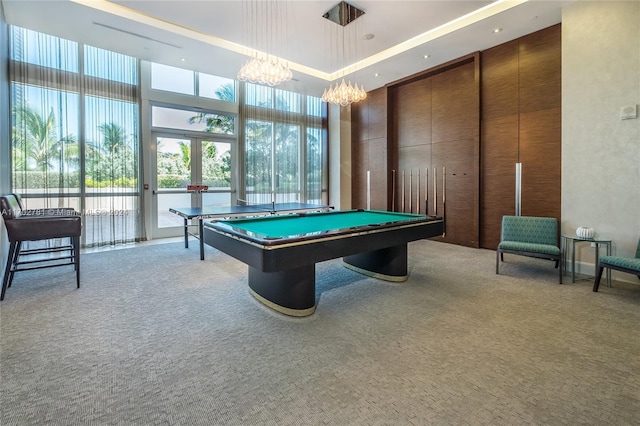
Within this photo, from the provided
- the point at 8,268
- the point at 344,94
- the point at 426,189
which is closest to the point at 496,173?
the point at 426,189

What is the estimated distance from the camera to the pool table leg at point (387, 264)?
3.62 metres

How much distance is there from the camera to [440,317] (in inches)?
105

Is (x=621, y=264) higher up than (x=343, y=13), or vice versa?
(x=343, y=13)

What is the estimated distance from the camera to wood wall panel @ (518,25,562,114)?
14.8 ft

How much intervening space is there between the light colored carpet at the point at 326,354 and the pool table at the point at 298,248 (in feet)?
0.73

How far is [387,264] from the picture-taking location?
3678mm

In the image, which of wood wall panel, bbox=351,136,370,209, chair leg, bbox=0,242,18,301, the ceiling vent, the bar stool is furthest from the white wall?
chair leg, bbox=0,242,18,301

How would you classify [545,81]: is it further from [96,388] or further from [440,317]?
[96,388]

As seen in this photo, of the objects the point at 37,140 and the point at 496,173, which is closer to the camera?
the point at 37,140

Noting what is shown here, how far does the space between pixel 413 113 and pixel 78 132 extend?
6.74 metres

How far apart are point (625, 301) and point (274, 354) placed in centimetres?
364

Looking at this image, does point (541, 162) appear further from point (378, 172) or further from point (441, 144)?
point (378, 172)

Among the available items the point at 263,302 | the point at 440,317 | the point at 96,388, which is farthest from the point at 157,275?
the point at 440,317

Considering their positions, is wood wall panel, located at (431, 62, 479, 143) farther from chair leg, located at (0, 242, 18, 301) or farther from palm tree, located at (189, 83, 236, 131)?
chair leg, located at (0, 242, 18, 301)
